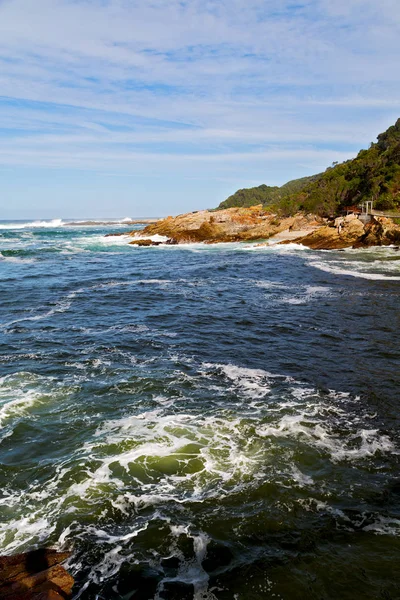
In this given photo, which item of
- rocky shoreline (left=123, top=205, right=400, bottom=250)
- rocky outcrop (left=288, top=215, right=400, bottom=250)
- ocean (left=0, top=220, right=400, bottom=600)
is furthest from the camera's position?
rocky shoreline (left=123, top=205, right=400, bottom=250)

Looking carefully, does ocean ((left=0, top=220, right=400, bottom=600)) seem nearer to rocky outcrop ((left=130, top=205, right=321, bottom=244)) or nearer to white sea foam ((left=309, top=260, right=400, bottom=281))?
white sea foam ((left=309, top=260, right=400, bottom=281))

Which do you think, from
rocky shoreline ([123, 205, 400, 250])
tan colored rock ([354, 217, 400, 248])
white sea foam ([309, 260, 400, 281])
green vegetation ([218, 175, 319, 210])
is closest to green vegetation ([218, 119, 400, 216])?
rocky shoreline ([123, 205, 400, 250])

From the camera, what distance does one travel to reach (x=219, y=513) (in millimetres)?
6039

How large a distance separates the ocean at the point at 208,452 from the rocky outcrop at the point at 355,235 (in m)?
27.8

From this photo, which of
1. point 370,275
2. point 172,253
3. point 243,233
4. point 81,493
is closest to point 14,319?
point 81,493

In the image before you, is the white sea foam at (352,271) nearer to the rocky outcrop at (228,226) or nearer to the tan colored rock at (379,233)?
the tan colored rock at (379,233)

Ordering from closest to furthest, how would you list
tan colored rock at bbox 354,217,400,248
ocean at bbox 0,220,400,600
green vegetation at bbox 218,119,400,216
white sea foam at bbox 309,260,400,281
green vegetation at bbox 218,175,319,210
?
ocean at bbox 0,220,400,600 < white sea foam at bbox 309,260,400,281 < tan colored rock at bbox 354,217,400,248 < green vegetation at bbox 218,119,400,216 < green vegetation at bbox 218,175,319,210

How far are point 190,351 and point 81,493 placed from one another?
7169 mm

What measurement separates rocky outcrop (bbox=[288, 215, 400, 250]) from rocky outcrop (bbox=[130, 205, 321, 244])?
50.9ft

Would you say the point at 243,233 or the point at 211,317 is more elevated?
the point at 243,233

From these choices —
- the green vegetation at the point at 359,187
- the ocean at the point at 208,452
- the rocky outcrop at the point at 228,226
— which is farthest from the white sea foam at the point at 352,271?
→ the rocky outcrop at the point at 228,226

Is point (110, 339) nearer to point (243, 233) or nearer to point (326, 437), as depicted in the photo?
point (326, 437)

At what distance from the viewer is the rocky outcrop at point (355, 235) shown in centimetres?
4188

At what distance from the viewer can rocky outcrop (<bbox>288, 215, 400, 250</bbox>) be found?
137ft
